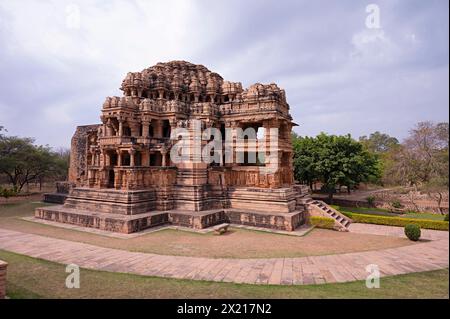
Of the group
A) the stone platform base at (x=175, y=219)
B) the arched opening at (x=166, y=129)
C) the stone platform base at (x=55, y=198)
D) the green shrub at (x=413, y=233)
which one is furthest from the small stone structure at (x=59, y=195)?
the green shrub at (x=413, y=233)

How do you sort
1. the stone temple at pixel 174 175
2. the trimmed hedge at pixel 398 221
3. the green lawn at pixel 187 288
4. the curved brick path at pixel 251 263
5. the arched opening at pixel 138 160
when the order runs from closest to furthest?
the green lawn at pixel 187 288, the curved brick path at pixel 251 263, the trimmed hedge at pixel 398 221, the stone temple at pixel 174 175, the arched opening at pixel 138 160

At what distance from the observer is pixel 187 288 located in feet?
22.0

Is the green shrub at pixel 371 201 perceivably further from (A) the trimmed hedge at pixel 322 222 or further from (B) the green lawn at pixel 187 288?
(B) the green lawn at pixel 187 288

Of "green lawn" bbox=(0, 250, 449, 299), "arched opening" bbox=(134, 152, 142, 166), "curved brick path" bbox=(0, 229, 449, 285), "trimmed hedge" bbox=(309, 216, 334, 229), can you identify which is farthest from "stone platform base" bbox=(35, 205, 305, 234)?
"green lawn" bbox=(0, 250, 449, 299)

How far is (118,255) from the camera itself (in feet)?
31.4

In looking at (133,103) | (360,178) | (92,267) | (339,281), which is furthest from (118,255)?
(360,178)

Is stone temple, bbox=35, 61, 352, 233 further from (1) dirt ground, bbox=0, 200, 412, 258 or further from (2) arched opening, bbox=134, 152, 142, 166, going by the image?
(1) dirt ground, bbox=0, 200, 412, 258

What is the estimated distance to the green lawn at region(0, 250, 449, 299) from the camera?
20.7ft

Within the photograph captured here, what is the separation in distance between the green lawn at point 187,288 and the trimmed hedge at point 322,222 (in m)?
7.48

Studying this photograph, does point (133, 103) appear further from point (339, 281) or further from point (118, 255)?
point (339, 281)

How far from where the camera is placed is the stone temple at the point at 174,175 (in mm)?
15172

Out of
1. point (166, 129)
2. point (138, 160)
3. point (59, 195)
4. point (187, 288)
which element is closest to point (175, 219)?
point (138, 160)

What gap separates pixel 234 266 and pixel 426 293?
5.02 m

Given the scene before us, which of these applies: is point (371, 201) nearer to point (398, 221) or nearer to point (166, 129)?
point (398, 221)
